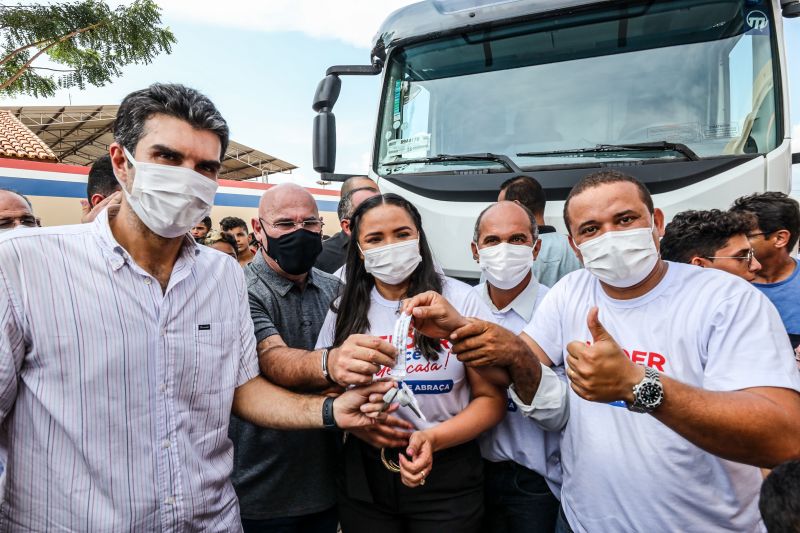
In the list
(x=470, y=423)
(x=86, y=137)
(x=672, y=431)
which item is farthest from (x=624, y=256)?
(x=86, y=137)

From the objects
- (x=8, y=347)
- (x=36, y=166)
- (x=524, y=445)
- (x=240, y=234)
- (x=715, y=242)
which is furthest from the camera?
(x=36, y=166)

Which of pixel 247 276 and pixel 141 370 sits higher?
pixel 247 276

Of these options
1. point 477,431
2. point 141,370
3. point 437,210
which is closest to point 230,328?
point 141,370

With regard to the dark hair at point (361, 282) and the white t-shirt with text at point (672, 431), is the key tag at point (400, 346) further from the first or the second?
the white t-shirt with text at point (672, 431)

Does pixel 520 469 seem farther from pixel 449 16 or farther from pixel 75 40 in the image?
pixel 75 40

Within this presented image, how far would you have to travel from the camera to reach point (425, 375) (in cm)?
186

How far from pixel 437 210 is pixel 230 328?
2030 millimetres

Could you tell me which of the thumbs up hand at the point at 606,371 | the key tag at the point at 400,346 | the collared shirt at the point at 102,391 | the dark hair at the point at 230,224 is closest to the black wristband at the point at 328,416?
the key tag at the point at 400,346

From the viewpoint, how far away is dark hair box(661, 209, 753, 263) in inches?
98.2

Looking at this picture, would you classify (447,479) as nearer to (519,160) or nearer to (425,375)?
(425,375)

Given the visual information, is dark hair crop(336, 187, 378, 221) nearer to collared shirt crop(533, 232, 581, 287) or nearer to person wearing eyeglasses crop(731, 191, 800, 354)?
collared shirt crop(533, 232, 581, 287)

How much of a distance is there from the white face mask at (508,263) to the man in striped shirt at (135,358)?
0.99m

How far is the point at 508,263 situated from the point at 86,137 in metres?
18.9

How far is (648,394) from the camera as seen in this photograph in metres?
1.28
